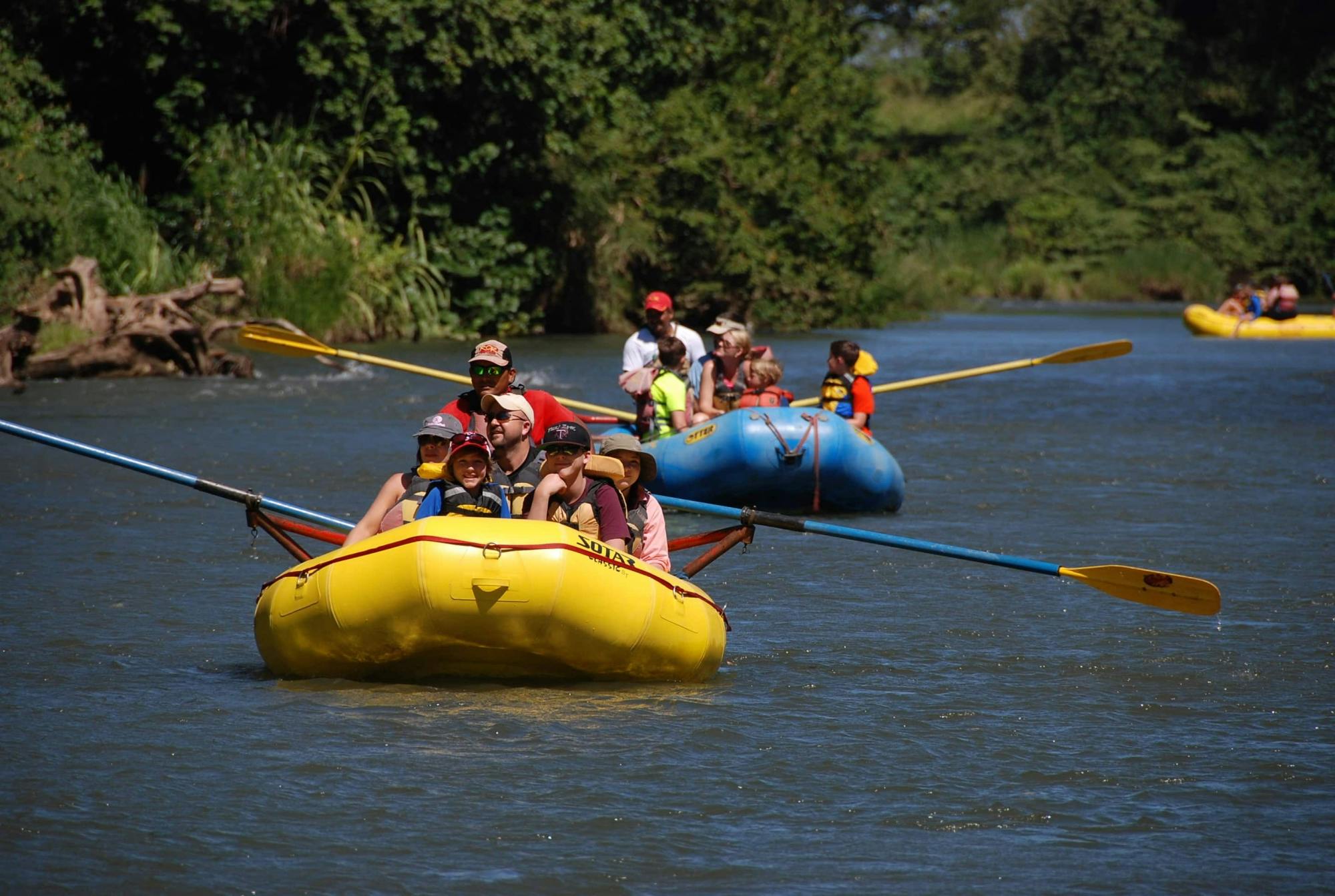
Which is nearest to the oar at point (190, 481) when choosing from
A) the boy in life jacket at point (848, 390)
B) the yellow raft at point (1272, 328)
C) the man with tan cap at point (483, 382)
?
the man with tan cap at point (483, 382)

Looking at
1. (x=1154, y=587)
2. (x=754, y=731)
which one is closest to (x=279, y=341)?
(x=1154, y=587)

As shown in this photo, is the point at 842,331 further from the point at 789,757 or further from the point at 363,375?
the point at 789,757

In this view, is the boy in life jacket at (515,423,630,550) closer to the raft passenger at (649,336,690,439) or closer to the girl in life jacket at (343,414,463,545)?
the girl in life jacket at (343,414,463,545)

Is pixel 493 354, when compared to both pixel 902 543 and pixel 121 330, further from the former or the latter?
pixel 121 330

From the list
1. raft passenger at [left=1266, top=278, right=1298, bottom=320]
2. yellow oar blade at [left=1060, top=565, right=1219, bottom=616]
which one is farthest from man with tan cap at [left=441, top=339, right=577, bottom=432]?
raft passenger at [left=1266, top=278, right=1298, bottom=320]

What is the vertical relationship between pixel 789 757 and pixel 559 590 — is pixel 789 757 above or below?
below

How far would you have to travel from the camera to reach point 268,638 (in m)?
6.79

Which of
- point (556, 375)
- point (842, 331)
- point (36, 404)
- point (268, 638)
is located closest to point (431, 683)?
point (268, 638)

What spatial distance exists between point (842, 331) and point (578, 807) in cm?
3055

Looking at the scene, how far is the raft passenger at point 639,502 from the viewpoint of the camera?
715cm

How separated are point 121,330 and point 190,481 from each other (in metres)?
13.5

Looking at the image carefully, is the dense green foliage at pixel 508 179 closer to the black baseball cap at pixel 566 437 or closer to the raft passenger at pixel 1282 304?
the raft passenger at pixel 1282 304

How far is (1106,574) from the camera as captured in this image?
24.8ft

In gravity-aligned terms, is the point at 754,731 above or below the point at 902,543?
below
